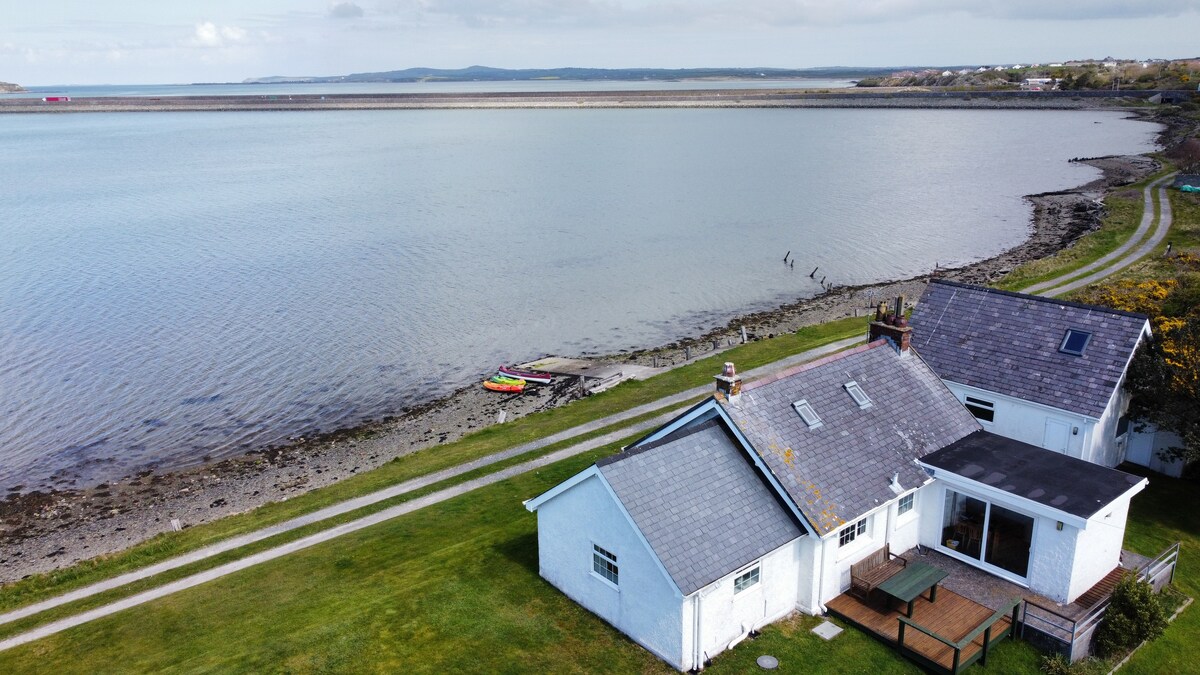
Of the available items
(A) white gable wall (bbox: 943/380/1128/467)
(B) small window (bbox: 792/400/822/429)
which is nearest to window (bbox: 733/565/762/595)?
(B) small window (bbox: 792/400/822/429)

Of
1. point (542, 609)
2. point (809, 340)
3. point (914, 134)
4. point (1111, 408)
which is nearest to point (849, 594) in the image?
point (542, 609)

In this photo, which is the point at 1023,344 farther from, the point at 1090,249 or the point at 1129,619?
the point at 1090,249

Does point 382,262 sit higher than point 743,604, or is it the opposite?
point 743,604

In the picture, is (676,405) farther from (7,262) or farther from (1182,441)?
(7,262)

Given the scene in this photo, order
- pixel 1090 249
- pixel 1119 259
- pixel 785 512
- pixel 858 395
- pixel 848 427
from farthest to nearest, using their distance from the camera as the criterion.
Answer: pixel 1090 249, pixel 1119 259, pixel 858 395, pixel 848 427, pixel 785 512

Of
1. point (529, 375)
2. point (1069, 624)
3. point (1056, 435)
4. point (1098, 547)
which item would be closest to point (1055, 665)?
point (1069, 624)

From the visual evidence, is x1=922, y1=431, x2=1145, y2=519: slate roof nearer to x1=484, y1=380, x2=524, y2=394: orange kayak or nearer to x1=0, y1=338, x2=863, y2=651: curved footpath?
x1=0, y1=338, x2=863, y2=651: curved footpath
